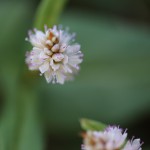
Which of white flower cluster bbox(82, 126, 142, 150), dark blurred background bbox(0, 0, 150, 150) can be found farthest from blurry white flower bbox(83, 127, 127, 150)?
dark blurred background bbox(0, 0, 150, 150)

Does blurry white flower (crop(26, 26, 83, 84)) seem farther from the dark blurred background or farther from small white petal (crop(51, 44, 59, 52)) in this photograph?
the dark blurred background

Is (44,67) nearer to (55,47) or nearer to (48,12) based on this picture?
(55,47)

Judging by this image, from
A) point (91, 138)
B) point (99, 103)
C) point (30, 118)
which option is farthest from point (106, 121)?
point (91, 138)

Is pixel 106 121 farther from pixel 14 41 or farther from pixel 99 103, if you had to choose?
pixel 14 41

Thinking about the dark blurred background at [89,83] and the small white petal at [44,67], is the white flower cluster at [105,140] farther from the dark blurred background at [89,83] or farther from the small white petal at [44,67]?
the dark blurred background at [89,83]

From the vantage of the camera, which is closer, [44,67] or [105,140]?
[105,140]

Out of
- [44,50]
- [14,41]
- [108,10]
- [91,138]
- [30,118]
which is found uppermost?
[108,10]

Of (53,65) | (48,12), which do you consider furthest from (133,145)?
(48,12)
